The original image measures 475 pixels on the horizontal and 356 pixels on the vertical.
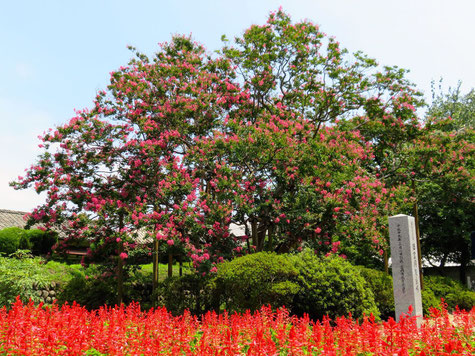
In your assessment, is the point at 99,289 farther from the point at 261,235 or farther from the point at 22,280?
the point at 261,235

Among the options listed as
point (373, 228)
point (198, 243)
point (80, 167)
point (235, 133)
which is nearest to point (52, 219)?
point (80, 167)

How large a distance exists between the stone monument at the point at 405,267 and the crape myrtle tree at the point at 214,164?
8.62 feet

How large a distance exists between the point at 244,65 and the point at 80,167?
6681mm

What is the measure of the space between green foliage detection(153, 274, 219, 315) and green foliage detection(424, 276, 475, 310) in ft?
26.2

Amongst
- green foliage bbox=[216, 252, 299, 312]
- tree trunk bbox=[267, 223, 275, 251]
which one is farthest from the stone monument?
tree trunk bbox=[267, 223, 275, 251]

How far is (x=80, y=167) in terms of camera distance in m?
12.6

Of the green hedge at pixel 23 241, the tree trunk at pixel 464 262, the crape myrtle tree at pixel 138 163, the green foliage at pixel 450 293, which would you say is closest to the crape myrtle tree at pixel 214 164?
the crape myrtle tree at pixel 138 163

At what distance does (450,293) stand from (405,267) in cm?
658

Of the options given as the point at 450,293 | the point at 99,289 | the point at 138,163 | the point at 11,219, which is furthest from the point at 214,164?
the point at 11,219

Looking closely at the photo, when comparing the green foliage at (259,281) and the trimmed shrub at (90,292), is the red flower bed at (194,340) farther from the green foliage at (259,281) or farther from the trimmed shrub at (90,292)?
the trimmed shrub at (90,292)

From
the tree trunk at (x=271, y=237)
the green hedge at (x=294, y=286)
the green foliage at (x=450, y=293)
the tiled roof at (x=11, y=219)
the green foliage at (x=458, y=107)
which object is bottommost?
the green foliage at (x=450, y=293)

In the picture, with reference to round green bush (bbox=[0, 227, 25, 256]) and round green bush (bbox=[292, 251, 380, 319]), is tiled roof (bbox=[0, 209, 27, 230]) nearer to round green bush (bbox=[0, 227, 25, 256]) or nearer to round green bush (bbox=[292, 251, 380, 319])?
round green bush (bbox=[0, 227, 25, 256])

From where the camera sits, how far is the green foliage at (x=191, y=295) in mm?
10711

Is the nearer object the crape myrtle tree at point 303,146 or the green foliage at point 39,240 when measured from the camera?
the crape myrtle tree at point 303,146
